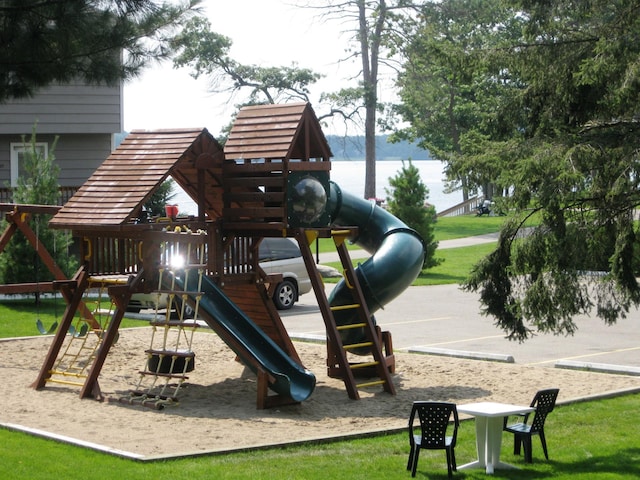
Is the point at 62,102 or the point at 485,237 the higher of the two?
the point at 62,102

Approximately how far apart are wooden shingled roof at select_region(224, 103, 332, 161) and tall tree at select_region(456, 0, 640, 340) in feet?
10.8

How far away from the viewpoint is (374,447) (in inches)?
456

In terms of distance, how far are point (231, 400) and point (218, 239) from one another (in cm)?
230


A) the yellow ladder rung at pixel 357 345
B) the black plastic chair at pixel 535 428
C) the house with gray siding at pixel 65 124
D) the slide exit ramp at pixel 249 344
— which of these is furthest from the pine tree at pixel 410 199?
the black plastic chair at pixel 535 428

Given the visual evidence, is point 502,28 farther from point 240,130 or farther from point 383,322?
point 240,130

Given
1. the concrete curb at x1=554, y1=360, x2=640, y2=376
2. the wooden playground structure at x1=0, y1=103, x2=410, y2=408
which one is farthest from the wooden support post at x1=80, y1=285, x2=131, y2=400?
the concrete curb at x1=554, y1=360, x2=640, y2=376

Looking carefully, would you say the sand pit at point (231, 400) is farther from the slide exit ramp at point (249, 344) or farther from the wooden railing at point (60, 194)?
the wooden railing at point (60, 194)

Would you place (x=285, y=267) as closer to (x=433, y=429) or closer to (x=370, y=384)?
(x=370, y=384)

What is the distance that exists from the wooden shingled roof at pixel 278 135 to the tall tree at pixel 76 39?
5030mm

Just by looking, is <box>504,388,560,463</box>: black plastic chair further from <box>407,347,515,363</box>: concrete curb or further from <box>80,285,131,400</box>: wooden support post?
<box>407,347,515,363</box>: concrete curb

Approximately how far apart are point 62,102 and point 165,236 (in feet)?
51.8

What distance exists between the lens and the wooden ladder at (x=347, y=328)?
579 inches

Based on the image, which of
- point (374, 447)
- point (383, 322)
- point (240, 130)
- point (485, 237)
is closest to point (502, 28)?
point (485, 237)

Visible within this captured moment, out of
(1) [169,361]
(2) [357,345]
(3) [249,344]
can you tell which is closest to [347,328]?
(2) [357,345]
